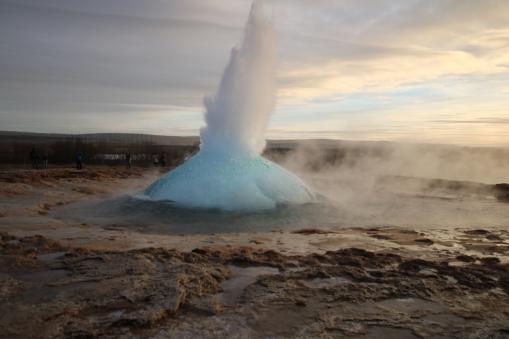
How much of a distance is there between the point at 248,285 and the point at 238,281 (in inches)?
6.5

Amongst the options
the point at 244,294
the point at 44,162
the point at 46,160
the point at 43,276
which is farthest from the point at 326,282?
the point at 46,160

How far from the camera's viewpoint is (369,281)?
13.9ft

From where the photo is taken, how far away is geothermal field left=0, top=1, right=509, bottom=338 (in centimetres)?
324

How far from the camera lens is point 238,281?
4188 mm

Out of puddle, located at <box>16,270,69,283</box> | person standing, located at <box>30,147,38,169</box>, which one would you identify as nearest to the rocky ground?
puddle, located at <box>16,270,69,283</box>

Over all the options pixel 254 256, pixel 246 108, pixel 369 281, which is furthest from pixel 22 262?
pixel 246 108

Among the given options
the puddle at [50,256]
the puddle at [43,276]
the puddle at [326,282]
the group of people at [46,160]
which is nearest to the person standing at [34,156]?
the group of people at [46,160]

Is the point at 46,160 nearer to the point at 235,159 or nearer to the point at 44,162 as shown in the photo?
the point at 44,162

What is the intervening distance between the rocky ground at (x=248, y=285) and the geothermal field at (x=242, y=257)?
18 millimetres

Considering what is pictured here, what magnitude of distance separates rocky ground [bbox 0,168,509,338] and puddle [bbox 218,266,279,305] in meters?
0.02

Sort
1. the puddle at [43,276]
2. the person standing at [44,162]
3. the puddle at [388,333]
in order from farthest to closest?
1. the person standing at [44,162]
2. the puddle at [43,276]
3. the puddle at [388,333]

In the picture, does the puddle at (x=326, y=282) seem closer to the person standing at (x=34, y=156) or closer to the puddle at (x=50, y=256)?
the puddle at (x=50, y=256)

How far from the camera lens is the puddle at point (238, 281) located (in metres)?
3.73

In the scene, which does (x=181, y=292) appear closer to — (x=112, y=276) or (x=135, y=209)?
(x=112, y=276)
